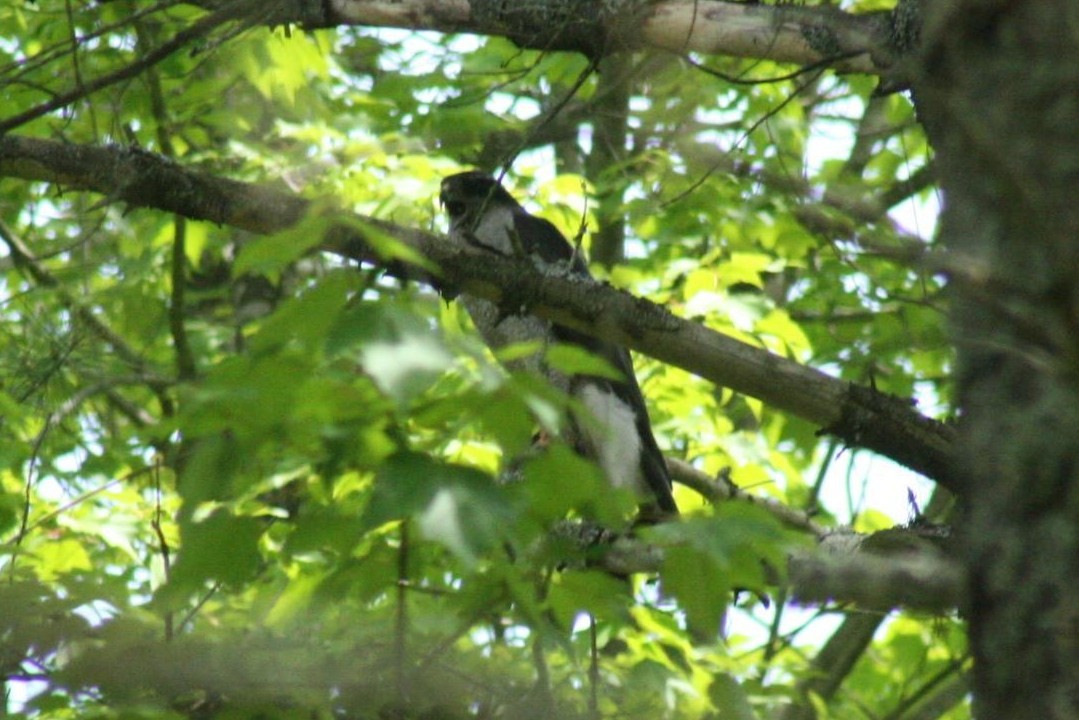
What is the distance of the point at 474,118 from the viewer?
493 centimetres

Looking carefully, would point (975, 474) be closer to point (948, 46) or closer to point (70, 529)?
point (948, 46)

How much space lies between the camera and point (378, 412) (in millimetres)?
1479

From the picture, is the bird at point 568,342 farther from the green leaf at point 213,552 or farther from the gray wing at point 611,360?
the green leaf at point 213,552

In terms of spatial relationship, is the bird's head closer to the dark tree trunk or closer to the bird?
the bird

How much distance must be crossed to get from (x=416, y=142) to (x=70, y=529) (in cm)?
223

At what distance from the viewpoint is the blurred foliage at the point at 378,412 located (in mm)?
1472

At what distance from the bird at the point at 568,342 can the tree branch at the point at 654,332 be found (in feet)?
2.95

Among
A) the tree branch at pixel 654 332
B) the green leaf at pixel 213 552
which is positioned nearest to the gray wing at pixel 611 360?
the tree branch at pixel 654 332

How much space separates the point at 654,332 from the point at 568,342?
1.77 m

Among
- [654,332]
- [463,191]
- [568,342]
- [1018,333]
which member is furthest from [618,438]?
[1018,333]

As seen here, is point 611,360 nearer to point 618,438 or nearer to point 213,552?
point 618,438

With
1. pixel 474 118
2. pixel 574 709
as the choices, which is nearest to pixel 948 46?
pixel 574 709

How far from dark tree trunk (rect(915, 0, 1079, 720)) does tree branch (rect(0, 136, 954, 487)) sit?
1273 millimetres

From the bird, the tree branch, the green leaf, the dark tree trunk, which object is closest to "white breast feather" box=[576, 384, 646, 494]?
the bird
